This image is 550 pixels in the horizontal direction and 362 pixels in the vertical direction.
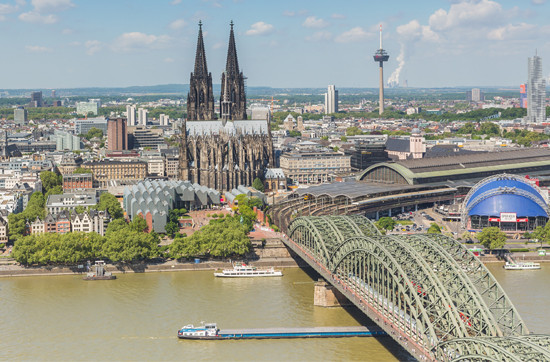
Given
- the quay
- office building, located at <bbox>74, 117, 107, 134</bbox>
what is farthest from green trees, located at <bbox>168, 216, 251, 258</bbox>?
office building, located at <bbox>74, 117, 107, 134</bbox>

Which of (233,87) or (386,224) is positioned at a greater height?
(233,87)

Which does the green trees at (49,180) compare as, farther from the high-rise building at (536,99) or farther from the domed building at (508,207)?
the high-rise building at (536,99)

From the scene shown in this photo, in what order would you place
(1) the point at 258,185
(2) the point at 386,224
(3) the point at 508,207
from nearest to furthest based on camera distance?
(3) the point at 508,207 < (2) the point at 386,224 < (1) the point at 258,185

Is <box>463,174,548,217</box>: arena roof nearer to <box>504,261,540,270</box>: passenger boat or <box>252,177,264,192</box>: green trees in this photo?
<box>504,261,540,270</box>: passenger boat

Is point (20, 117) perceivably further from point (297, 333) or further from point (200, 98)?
point (297, 333)

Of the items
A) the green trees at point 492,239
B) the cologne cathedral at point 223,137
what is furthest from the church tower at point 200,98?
the green trees at point 492,239

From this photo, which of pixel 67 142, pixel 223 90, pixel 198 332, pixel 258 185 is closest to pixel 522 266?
pixel 198 332
